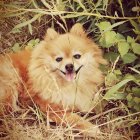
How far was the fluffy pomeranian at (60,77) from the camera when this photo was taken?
192 cm

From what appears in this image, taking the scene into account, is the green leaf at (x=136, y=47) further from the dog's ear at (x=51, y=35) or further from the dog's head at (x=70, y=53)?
the dog's ear at (x=51, y=35)

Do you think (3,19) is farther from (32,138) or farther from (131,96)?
(131,96)

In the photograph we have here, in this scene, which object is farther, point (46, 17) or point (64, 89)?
point (46, 17)

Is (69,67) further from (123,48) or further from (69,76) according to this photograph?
(123,48)

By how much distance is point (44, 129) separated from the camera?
1918mm

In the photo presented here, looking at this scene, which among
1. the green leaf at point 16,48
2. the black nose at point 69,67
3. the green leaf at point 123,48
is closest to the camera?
the green leaf at point 123,48

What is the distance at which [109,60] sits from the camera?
198cm

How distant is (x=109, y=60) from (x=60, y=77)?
27 centimetres

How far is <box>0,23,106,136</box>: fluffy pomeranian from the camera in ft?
6.31

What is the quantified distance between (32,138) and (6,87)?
0.37m

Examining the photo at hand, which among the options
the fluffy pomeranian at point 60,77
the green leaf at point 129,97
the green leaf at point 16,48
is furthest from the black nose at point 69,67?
the green leaf at point 16,48

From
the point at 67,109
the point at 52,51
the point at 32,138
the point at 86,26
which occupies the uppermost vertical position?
the point at 86,26

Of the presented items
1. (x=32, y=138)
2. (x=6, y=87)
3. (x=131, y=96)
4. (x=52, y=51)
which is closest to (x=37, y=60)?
(x=52, y=51)

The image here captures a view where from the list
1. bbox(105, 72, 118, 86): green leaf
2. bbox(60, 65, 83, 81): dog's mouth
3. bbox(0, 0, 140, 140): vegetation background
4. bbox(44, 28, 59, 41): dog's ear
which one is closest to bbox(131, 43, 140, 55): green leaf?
bbox(0, 0, 140, 140): vegetation background
